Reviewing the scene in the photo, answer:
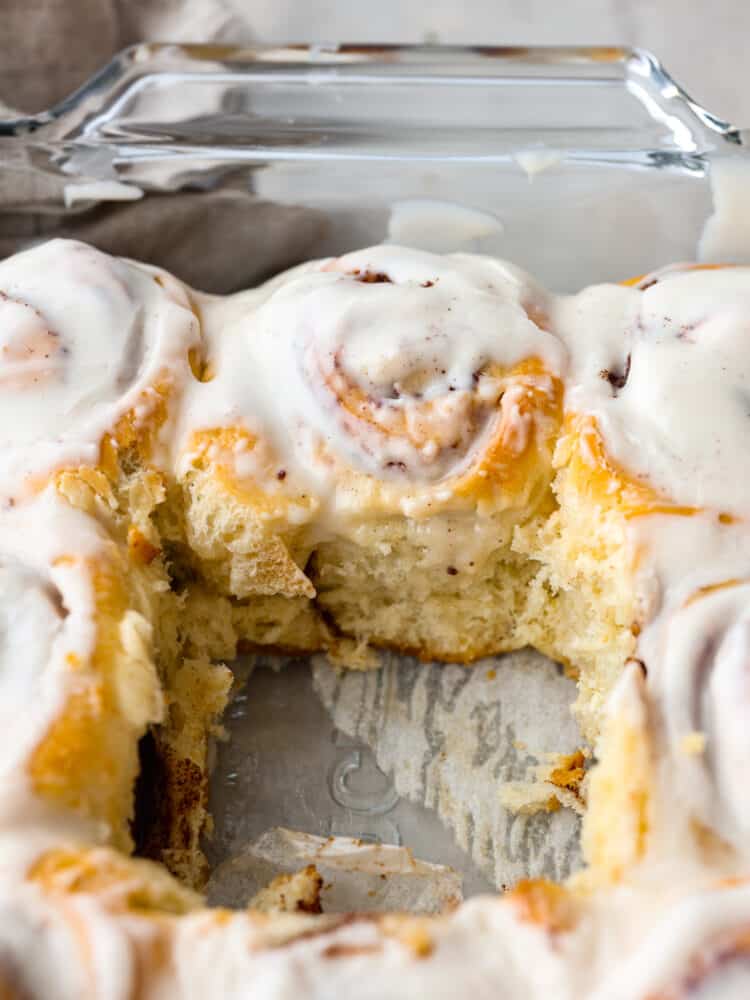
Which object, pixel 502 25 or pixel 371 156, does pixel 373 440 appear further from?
pixel 502 25

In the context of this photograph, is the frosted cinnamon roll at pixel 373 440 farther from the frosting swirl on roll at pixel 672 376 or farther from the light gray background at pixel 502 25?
the light gray background at pixel 502 25

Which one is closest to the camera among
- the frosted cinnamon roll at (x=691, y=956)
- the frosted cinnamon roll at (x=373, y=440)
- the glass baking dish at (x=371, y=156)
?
the frosted cinnamon roll at (x=691, y=956)

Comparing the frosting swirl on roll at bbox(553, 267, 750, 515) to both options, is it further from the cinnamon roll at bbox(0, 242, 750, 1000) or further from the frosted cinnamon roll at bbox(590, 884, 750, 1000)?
the frosted cinnamon roll at bbox(590, 884, 750, 1000)

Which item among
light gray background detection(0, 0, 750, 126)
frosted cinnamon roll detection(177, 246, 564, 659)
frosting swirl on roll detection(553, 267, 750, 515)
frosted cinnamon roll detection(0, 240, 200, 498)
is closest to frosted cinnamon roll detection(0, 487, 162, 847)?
frosted cinnamon roll detection(0, 240, 200, 498)

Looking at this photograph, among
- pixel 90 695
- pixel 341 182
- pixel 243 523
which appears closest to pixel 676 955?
pixel 90 695

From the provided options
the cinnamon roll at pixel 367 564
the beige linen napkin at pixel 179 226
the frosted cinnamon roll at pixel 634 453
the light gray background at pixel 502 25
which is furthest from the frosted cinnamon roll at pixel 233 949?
the light gray background at pixel 502 25

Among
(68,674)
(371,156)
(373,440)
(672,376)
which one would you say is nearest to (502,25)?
(371,156)
